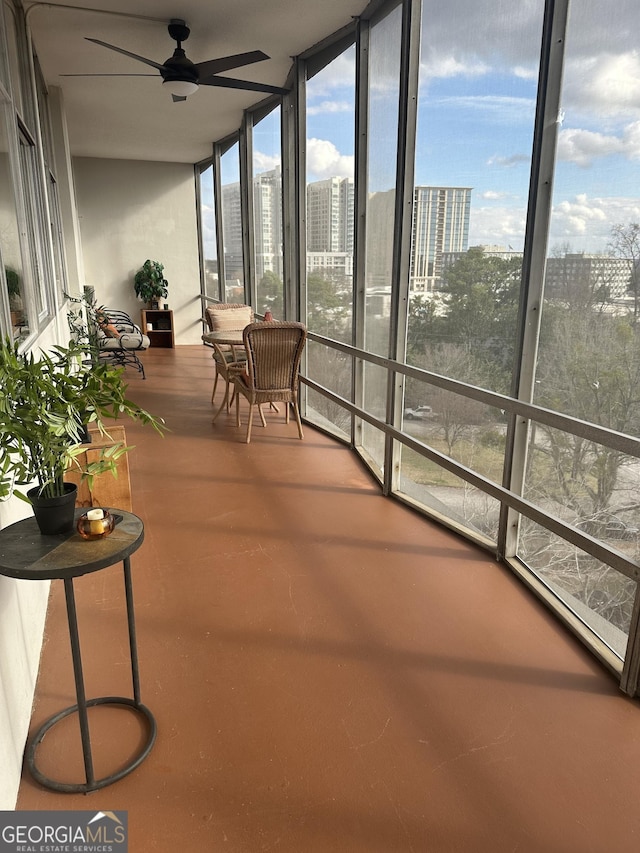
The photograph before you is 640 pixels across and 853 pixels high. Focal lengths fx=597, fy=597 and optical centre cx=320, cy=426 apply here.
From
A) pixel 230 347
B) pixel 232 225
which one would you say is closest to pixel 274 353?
pixel 230 347

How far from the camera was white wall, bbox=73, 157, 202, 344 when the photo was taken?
33.7ft

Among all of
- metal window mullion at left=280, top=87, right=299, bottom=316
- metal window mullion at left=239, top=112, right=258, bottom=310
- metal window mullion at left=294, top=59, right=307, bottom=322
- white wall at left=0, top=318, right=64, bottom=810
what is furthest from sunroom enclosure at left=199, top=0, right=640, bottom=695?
metal window mullion at left=239, top=112, right=258, bottom=310

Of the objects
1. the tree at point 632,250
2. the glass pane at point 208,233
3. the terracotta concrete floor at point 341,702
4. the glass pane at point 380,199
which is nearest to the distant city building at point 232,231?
the glass pane at point 208,233

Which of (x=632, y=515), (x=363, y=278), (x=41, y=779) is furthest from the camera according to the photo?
(x=363, y=278)

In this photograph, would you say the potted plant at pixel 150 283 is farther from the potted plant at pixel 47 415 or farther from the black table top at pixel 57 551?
the black table top at pixel 57 551

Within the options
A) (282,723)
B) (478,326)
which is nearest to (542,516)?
(478,326)

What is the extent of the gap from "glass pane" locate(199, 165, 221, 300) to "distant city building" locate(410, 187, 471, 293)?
22.5 feet

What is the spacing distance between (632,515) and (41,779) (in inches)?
83.1

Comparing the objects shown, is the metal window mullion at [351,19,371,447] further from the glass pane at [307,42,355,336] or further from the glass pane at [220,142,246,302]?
the glass pane at [220,142,246,302]

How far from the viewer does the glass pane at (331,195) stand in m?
4.62

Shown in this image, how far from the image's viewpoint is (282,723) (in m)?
1.97

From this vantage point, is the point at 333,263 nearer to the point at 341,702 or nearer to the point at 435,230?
the point at 435,230

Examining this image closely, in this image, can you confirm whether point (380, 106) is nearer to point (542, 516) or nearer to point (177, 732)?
point (542, 516)

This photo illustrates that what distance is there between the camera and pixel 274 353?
496cm
